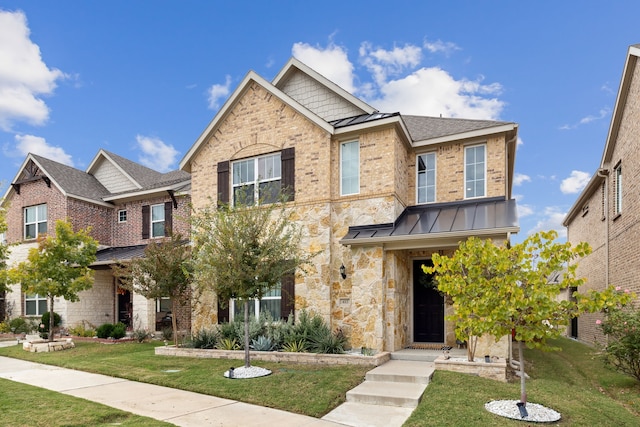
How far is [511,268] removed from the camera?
264 inches

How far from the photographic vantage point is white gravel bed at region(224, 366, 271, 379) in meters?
9.12

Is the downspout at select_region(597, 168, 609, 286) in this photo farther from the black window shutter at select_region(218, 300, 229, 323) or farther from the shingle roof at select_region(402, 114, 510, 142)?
the black window shutter at select_region(218, 300, 229, 323)

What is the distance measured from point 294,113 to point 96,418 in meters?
9.23

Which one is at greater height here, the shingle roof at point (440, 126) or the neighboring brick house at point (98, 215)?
the shingle roof at point (440, 126)

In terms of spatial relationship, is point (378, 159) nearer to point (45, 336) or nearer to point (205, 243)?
point (205, 243)

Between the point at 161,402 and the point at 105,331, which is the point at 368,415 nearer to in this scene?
the point at 161,402

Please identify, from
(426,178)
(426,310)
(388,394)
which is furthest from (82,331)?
(426,178)

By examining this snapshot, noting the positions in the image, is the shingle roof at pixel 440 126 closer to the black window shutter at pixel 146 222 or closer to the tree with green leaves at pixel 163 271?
the tree with green leaves at pixel 163 271

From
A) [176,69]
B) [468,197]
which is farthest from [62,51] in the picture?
[468,197]

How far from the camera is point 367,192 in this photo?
39.1 ft

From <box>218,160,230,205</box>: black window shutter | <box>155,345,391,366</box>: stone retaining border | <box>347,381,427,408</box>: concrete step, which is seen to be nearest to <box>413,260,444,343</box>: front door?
<box>155,345,391,366</box>: stone retaining border

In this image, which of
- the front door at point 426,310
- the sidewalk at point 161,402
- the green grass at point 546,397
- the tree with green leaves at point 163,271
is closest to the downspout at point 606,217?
the green grass at point 546,397

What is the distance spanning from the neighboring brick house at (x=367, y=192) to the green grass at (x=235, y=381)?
2.28 meters

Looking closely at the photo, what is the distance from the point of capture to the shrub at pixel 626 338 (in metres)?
9.01
